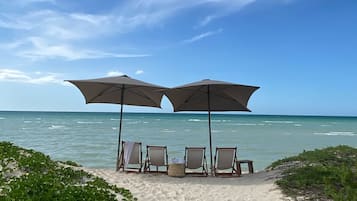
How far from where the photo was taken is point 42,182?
5.11 metres

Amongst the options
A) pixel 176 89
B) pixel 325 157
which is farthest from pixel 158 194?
pixel 325 157

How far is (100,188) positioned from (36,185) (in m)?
1.10

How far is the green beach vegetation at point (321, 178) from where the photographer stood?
199 inches

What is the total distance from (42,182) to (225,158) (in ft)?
14.5

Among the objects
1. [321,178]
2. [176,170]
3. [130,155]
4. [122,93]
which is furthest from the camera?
[122,93]

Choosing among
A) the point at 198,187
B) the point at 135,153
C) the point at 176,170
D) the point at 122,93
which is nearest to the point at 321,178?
the point at 198,187

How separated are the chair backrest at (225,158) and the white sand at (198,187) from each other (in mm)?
400

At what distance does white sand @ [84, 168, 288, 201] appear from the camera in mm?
6160

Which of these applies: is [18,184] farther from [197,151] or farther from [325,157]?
[325,157]

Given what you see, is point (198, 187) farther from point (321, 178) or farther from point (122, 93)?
point (122, 93)

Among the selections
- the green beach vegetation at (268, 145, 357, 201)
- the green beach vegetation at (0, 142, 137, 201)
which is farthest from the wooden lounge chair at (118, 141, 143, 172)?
the green beach vegetation at (268, 145, 357, 201)

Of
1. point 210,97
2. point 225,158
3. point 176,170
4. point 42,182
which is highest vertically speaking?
point 210,97

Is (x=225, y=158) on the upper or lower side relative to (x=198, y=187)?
upper

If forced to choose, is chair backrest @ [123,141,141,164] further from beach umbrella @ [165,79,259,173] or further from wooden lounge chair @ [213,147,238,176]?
wooden lounge chair @ [213,147,238,176]
